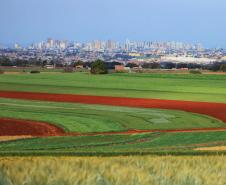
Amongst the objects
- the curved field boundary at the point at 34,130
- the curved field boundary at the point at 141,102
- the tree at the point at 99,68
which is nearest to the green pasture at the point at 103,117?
the curved field boundary at the point at 34,130

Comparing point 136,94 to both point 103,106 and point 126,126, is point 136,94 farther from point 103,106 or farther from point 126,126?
point 126,126

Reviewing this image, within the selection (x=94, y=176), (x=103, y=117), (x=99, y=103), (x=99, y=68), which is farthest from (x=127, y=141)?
(x=99, y=68)

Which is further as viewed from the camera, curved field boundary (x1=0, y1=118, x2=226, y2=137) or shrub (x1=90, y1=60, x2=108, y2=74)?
shrub (x1=90, y1=60, x2=108, y2=74)

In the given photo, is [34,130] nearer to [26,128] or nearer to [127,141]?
[26,128]

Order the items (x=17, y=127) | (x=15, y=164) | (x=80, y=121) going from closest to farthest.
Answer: (x=15, y=164), (x=17, y=127), (x=80, y=121)

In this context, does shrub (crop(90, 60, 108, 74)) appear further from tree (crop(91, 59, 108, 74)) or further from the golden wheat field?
the golden wheat field

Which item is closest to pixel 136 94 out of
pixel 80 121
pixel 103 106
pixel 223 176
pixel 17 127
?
pixel 103 106

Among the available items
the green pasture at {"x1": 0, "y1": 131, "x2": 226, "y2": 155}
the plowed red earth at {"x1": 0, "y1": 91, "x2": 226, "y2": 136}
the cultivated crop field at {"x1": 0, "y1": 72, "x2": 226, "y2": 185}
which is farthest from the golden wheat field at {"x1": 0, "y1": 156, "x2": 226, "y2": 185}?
the plowed red earth at {"x1": 0, "y1": 91, "x2": 226, "y2": 136}
